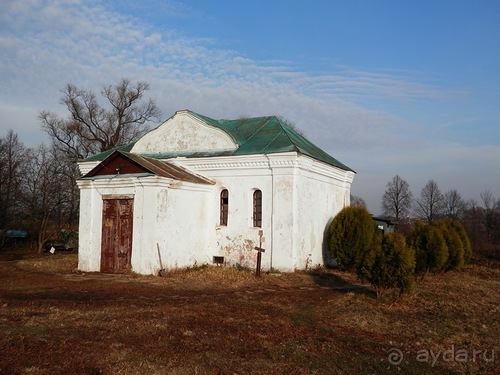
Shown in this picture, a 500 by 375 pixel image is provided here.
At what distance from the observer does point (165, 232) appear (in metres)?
15.5

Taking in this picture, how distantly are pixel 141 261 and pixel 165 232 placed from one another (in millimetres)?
1246

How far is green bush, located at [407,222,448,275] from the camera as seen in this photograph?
16141mm

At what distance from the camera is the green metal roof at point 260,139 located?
17.1 m

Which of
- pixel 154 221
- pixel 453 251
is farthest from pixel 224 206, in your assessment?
pixel 453 251

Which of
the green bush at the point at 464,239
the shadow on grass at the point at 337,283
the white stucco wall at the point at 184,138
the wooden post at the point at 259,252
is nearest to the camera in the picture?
the shadow on grass at the point at 337,283

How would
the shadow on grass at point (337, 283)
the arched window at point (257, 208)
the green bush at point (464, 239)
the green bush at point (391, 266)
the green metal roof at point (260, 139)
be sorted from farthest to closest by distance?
the green bush at point (464, 239) → the arched window at point (257, 208) → the green metal roof at point (260, 139) → the shadow on grass at point (337, 283) → the green bush at point (391, 266)

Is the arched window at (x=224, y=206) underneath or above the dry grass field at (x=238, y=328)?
above

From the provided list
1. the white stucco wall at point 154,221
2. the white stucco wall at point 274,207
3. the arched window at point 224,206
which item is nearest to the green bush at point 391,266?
the white stucco wall at point 274,207

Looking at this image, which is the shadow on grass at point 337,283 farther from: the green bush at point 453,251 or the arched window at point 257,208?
the green bush at point 453,251

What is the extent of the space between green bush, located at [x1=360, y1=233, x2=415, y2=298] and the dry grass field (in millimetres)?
394

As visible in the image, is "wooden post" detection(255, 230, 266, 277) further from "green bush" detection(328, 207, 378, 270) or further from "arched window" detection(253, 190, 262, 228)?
"green bush" detection(328, 207, 378, 270)

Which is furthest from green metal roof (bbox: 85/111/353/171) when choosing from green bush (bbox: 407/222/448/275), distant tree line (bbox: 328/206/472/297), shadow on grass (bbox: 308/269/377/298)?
green bush (bbox: 407/222/448/275)

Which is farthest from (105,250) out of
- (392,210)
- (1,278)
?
(392,210)

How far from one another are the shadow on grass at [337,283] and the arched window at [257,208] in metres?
2.71
